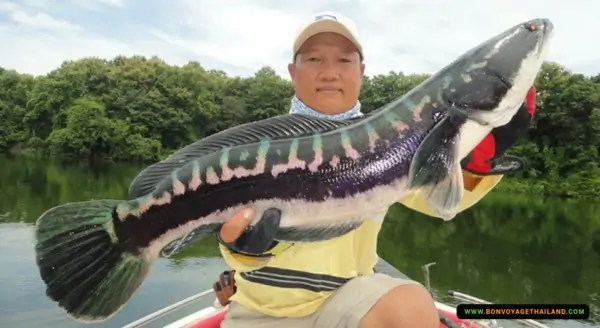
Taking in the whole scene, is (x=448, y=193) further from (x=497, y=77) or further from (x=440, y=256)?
(x=440, y=256)

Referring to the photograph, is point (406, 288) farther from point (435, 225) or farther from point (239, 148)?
point (435, 225)

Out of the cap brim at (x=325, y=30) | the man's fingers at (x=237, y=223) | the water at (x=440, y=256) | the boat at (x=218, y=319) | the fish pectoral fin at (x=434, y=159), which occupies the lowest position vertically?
the water at (x=440, y=256)

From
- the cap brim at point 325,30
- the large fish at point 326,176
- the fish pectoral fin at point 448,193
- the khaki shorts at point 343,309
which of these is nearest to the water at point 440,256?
the khaki shorts at point 343,309

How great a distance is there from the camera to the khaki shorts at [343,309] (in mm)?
2465

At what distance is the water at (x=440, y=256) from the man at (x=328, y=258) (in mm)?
4776

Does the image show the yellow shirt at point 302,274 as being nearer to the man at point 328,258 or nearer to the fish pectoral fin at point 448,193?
the man at point 328,258

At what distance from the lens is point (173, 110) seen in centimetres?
4116

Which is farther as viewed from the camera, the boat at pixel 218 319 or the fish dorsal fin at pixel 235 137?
the boat at pixel 218 319

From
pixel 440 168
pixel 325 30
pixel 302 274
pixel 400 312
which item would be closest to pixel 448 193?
pixel 440 168

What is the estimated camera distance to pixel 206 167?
7.49 feet

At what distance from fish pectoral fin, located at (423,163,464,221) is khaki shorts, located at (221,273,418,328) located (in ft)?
1.62

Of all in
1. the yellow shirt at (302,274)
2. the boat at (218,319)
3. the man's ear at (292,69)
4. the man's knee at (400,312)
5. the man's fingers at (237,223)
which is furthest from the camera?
the boat at (218,319)

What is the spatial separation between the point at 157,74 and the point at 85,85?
5.78 m

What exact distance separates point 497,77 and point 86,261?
1807 mm
